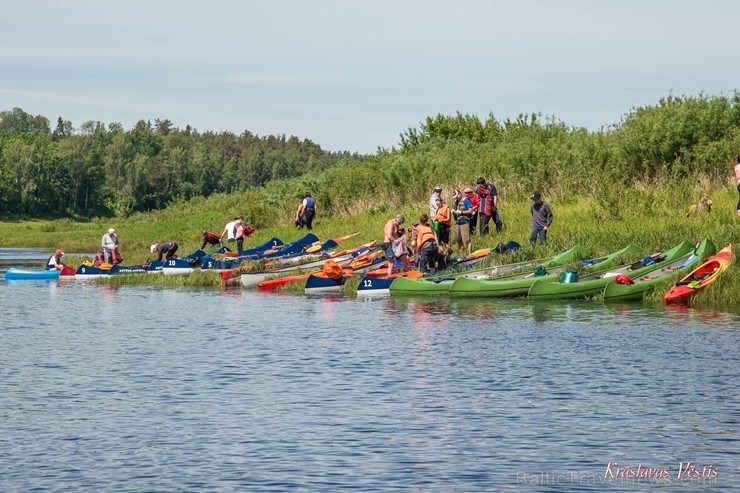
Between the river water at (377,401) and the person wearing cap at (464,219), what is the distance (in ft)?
25.9

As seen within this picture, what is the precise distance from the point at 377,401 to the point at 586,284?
1348 cm

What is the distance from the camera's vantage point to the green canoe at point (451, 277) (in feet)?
106

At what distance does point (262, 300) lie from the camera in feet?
110

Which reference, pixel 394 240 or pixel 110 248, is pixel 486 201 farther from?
pixel 110 248

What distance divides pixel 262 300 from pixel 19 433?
59.6 feet

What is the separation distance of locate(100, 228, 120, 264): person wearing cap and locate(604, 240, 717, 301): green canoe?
20.3 m

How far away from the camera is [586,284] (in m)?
29.8

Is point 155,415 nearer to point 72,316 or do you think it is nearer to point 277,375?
point 277,375

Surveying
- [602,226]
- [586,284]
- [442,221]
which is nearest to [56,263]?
[442,221]

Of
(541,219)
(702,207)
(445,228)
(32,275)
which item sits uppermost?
(702,207)

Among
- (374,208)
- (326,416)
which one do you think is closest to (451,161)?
(374,208)

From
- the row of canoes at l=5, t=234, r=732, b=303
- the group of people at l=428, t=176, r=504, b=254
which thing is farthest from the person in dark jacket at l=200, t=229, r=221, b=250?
the group of people at l=428, t=176, r=504, b=254

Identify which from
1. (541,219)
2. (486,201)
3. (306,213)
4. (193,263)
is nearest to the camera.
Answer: (541,219)

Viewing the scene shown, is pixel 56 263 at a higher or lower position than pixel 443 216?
lower
